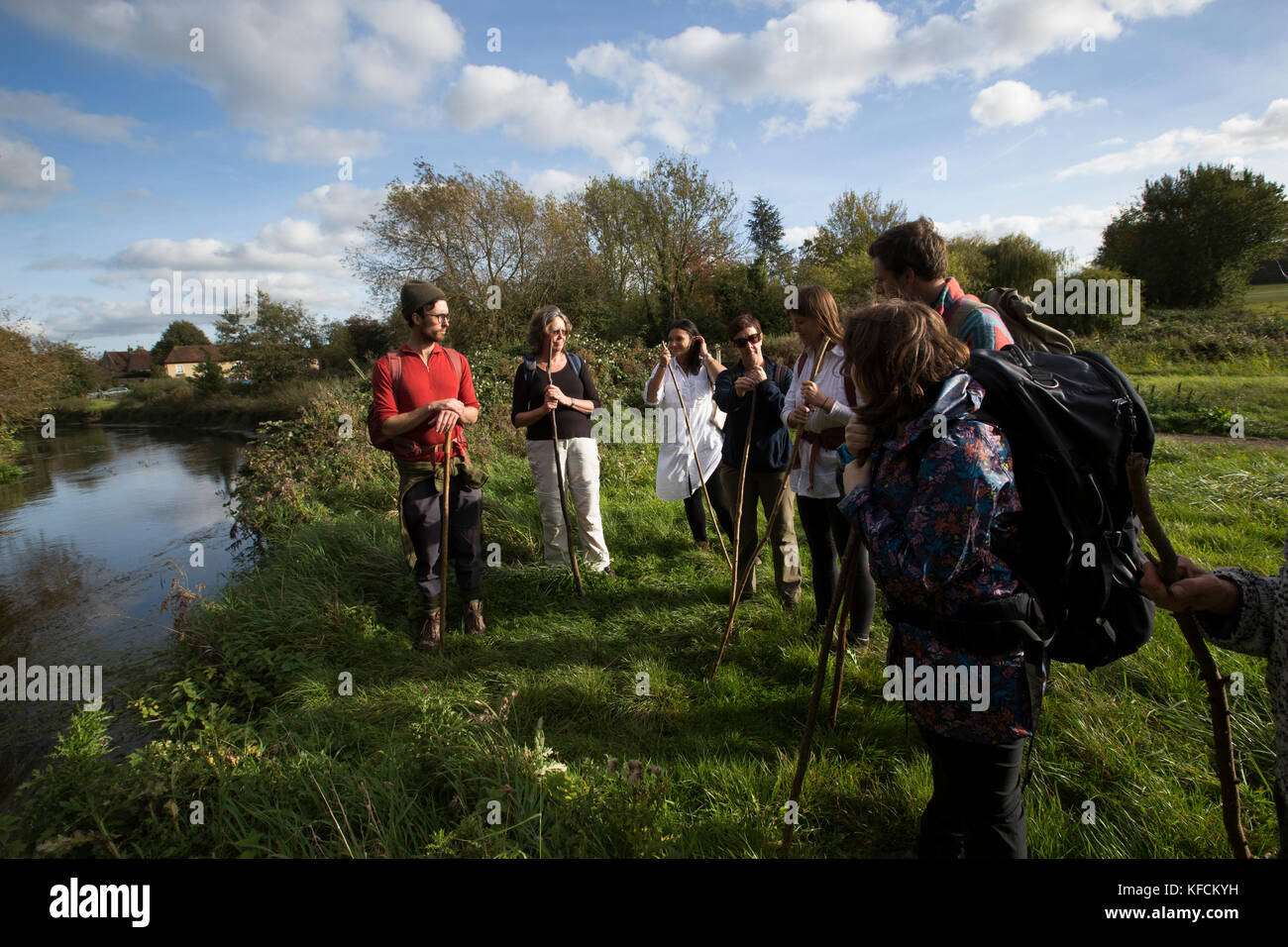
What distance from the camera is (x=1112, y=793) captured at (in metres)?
2.36

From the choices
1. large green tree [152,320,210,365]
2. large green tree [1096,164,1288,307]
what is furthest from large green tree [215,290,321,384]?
large green tree [152,320,210,365]

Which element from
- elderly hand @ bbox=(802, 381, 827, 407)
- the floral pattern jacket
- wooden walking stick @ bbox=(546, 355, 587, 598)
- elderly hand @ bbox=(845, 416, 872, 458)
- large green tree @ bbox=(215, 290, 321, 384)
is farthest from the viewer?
large green tree @ bbox=(215, 290, 321, 384)

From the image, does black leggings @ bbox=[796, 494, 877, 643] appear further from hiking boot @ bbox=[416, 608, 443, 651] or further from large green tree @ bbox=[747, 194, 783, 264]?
large green tree @ bbox=[747, 194, 783, 264]

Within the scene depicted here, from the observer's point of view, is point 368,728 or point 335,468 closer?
point 368,728

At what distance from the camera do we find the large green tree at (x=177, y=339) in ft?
224

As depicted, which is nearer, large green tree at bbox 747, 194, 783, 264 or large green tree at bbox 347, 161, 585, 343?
large green tree at bbox 347, 161, 585, 343

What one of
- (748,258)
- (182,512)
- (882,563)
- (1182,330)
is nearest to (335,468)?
(182,512)

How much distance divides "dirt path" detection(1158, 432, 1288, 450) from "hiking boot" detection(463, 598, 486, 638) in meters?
10.5

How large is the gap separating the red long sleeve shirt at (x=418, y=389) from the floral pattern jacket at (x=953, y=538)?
3.10m

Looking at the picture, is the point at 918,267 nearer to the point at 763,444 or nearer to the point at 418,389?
the point at 763,444

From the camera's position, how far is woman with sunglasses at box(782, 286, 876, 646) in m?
3.41

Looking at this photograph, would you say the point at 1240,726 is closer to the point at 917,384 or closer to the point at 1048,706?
the point at 1048,706

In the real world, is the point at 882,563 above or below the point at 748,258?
below
